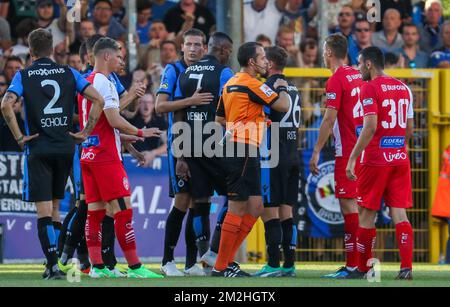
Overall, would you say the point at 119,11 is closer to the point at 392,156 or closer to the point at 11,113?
the point at 11,113

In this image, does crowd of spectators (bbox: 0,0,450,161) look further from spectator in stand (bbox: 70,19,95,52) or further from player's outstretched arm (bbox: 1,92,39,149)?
player's outstretched arm (bbox: 1,92,39,149)

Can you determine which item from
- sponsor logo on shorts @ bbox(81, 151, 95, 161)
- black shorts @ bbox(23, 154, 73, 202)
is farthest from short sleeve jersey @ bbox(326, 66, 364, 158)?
black shorts @ bbox(23, 154, 73, 202)

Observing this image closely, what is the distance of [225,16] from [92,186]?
5046 mm

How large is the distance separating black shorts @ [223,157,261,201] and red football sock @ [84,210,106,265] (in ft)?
4.60

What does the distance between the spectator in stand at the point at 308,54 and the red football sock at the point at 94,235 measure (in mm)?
7355

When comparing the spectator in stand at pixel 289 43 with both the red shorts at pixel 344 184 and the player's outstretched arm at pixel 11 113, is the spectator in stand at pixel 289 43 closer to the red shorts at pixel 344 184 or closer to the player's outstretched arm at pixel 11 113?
the red shorts at pixel 344 184

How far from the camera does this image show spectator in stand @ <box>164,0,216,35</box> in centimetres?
1889

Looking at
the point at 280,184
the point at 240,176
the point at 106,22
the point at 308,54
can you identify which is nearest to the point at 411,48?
the point at 308,54

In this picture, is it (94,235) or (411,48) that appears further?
(411,48)

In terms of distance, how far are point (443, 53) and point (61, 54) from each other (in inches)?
246

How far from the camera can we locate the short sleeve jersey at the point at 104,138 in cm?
1191

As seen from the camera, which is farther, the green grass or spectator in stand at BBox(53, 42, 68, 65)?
spectator in stand at BBox(53, 42, 68, 65)

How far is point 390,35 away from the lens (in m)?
19.5
